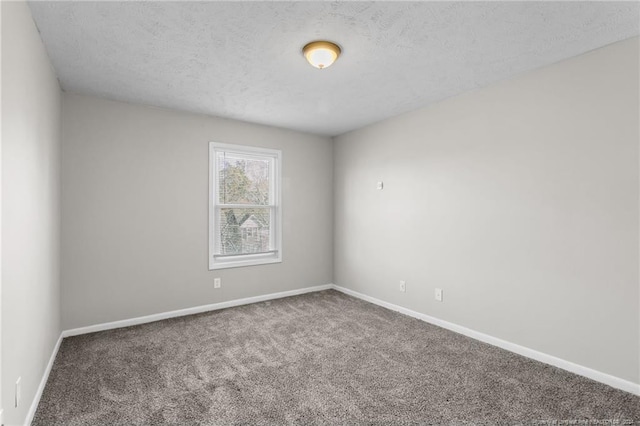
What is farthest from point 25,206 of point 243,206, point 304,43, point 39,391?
point 243,206

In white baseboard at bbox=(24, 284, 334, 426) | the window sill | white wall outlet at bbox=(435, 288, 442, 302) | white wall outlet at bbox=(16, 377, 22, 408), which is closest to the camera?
white wall outlet at bbox=(16, 377, 22, 408)

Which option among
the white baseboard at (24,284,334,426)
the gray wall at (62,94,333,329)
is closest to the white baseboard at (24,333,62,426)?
the white baseboard at (24,284,334,426)

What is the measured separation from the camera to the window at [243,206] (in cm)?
415

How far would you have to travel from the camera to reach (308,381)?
2377mm

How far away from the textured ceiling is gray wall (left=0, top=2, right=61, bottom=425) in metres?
0.29

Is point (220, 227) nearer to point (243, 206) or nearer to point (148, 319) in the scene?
point (243, 206)


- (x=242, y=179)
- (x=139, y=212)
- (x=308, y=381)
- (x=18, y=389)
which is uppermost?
(x=242, y=179)

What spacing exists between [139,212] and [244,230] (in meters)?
1.29

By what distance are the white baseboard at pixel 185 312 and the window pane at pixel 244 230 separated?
2.06 ft

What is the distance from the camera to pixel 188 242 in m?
3.90

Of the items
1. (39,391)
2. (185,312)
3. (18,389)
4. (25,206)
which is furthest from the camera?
(185,312)

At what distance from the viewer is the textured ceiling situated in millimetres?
1954

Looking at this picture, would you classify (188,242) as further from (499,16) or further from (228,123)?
(499,16)

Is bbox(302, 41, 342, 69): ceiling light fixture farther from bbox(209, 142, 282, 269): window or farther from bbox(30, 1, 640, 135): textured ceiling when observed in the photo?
bbox(209, 142, 282, 269): window
